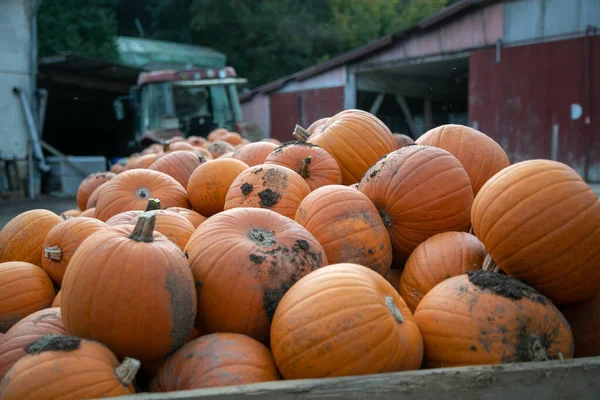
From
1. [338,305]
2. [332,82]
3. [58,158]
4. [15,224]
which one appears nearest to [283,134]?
[332,82]

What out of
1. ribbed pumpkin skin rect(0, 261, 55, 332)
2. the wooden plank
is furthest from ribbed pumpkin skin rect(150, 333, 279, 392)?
ribbed pumpkin skin rect(0, 261, 55, 332)

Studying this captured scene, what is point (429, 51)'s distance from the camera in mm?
12609

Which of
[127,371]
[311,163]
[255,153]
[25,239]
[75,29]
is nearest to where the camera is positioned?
[127,371]

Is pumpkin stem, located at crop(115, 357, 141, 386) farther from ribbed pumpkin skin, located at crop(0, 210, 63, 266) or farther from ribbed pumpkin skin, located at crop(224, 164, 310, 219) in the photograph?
ribbed pumpkin skin, located at crop(0, 210, 63, 266)

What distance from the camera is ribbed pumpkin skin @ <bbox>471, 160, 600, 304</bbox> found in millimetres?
2027

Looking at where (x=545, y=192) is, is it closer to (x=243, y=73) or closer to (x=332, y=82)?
(x=332, y=82)

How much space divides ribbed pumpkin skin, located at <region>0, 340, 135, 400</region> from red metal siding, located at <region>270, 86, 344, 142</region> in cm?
1400

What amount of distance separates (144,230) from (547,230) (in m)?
1.51

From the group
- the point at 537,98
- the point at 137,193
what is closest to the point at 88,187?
the point at 137,193

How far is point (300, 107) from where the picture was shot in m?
17.6

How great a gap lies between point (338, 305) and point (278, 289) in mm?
363

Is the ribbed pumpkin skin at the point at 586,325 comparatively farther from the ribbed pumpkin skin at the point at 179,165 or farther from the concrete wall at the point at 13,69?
the concrete wall at the point at 13,69

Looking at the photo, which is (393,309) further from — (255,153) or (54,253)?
(255,153)

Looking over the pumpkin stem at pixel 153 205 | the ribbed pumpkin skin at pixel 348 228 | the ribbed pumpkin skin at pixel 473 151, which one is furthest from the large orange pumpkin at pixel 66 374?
the ribbed pumpkin skin at pixel 473 151
